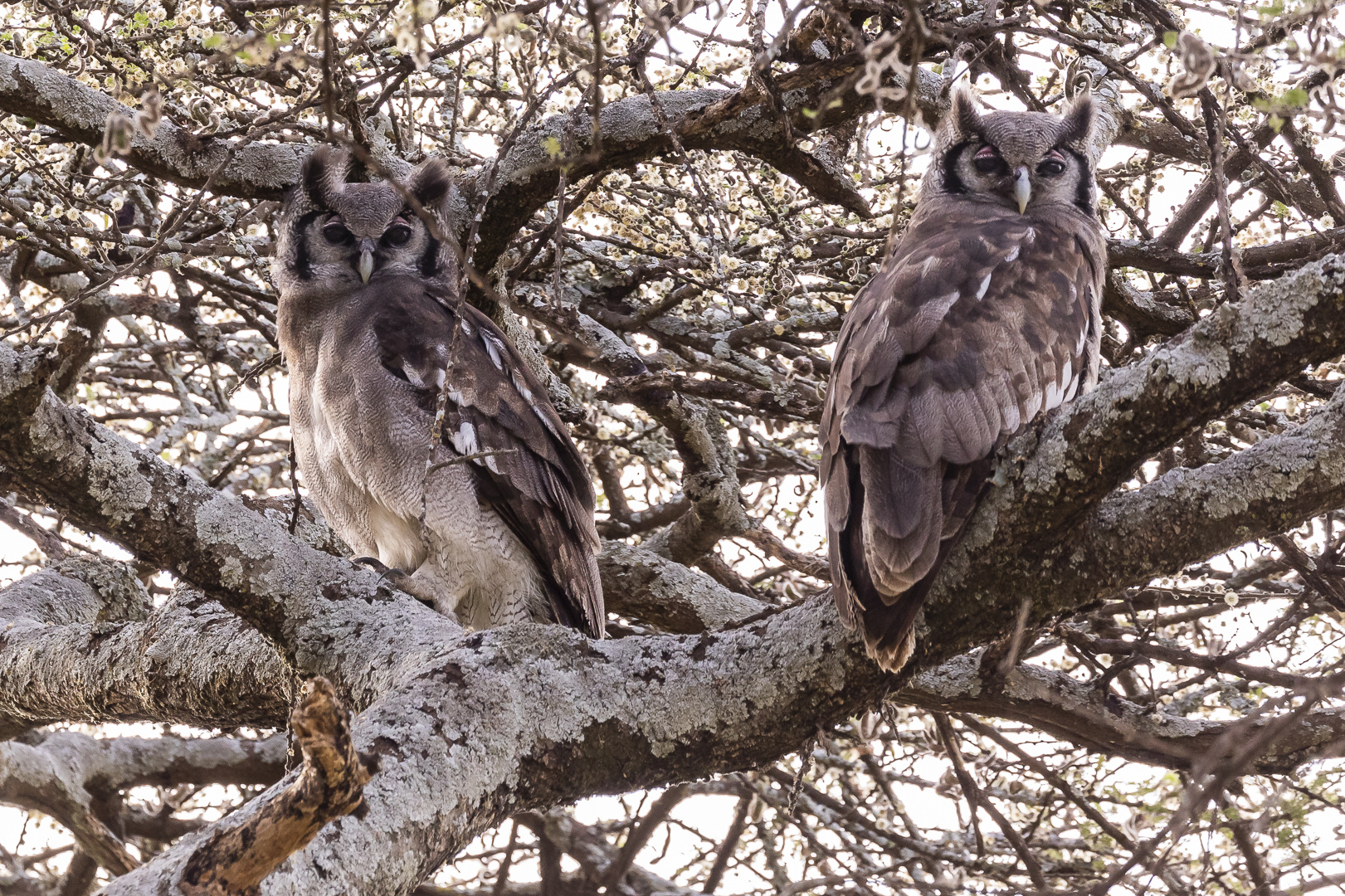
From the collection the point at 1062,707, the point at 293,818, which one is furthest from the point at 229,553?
the point at 1062,707

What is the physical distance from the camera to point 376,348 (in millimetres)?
4316

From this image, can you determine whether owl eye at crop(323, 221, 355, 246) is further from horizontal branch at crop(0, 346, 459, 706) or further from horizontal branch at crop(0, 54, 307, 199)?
horizontal branch at crop(0, 346, 459, 706)

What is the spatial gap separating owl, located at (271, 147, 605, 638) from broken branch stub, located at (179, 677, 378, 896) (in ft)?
7.07

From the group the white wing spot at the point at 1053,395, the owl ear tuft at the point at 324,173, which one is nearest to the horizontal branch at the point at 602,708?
the white wing spot at the point at 1053,395

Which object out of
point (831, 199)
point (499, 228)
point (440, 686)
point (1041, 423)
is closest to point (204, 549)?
point (440, 686)

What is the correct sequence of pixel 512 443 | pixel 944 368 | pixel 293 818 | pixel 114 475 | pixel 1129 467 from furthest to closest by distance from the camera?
pixel 512 443 → pixel 944 368 → pixel 114 475 → pixel 1129 467 → pixel 293 818

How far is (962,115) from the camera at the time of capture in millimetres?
4762

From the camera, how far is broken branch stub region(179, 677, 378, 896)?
73.0 inches

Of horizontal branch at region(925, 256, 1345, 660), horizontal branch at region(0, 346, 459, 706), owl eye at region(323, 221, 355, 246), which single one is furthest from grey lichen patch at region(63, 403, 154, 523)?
horizontal branch at region(925, 256, 1345, 660)

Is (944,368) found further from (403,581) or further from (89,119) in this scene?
(89,119)

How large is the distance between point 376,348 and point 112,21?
2427mm

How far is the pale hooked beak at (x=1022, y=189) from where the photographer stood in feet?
Answer: 14.3

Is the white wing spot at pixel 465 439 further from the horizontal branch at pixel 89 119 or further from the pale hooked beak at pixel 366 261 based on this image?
the horizontal branch at pixel 89 119

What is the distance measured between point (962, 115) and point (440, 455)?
8.30 feet
